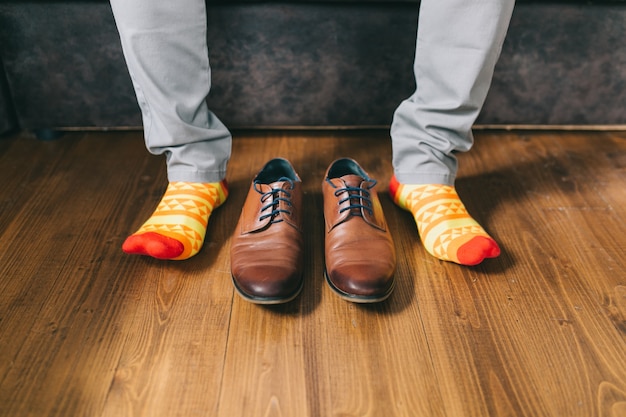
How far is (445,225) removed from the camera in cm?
85

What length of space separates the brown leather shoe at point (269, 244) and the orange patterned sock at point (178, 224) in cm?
8

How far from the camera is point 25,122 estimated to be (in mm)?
1191

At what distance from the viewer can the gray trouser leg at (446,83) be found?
0.77 metres

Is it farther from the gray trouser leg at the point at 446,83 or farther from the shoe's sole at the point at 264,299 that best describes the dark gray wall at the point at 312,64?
the shoe's sole at the point at 264,299

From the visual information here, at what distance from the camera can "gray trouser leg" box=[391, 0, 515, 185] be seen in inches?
30.4

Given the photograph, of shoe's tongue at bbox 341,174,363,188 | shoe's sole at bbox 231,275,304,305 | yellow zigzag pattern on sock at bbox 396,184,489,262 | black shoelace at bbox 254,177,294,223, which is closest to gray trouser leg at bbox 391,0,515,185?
yellow zigzag pattern on sock at bbox 396,184,489,262

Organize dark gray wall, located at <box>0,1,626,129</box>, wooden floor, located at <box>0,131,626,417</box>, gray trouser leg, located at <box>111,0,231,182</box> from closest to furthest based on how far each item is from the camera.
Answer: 1. wooden floor, located at <box>0,131,626,417</box>
2. gray trouser leg, located at <box>111,0,231,182</box>
3. dark gray wall, located at <box>0,1,626,129</box>

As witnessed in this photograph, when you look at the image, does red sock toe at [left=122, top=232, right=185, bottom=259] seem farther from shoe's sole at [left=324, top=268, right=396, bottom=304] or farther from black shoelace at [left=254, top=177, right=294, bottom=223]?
shoe's sole at [left=324, top=268, right=396, bottom=304]

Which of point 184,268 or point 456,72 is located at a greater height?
point 456,72

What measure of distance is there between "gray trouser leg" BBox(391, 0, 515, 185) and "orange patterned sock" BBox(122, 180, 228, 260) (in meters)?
0.36

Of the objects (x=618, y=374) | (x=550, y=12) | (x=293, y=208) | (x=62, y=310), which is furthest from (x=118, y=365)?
(x=550, y=12)

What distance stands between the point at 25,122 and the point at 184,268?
673mm

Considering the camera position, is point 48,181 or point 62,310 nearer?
point 62,310

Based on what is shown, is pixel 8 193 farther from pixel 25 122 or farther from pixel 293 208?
pixel 293 208
